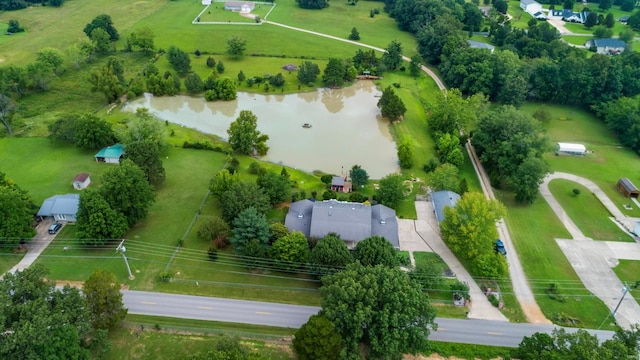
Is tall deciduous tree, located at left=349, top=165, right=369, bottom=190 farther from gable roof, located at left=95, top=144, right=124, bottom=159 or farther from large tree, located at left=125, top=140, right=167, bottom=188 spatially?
gable roof, located at left=95, top=144, right=124, bottom=159

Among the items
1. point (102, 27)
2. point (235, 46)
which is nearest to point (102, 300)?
point (235, 46)

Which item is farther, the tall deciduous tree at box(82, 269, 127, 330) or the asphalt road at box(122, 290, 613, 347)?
the asphalt road at box(122, 290, 613, 347)

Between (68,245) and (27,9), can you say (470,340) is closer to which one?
(68,245)

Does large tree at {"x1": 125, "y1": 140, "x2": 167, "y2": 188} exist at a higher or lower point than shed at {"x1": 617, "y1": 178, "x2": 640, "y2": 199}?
higher

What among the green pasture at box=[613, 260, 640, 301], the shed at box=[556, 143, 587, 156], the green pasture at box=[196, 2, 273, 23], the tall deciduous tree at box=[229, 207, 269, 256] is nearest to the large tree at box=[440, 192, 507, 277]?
the green pasture at box=[613, 260, 640, 301]

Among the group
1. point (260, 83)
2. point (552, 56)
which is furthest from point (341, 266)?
point (552, 56)
